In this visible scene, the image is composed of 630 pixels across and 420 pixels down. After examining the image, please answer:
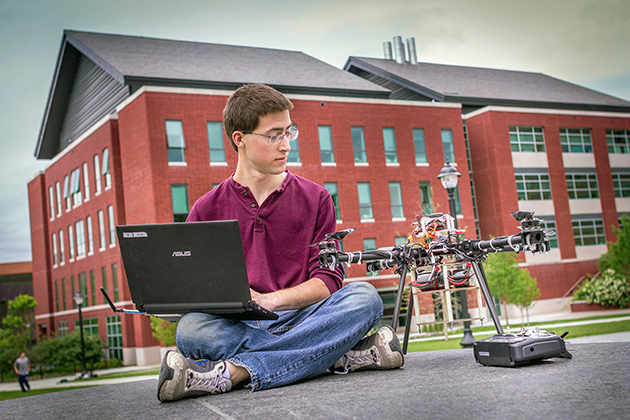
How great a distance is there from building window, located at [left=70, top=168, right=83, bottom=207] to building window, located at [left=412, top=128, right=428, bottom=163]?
21.7 metres

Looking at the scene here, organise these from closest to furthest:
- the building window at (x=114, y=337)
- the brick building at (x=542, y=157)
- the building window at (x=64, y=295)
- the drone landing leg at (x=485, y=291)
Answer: the drone landing leg at (x=485, y=291) → the building window at (x=114, y=337) → the brick building at (x=542, y=157) → the building window at (x=64, y=295)

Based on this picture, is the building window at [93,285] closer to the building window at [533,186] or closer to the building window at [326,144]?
the building window at [326,144]

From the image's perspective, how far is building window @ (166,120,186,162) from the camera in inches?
1251

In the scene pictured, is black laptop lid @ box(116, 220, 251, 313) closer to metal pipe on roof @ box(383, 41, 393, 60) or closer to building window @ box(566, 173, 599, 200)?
building window @ box(566, 173, 599, 200)

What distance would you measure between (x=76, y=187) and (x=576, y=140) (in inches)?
1366

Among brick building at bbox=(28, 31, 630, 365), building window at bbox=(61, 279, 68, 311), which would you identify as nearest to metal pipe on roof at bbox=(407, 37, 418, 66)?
brick building at bbox=(28, 31, 630, 365)

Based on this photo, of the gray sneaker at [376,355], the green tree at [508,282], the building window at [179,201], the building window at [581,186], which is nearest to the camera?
the gray sneaker at [376,355]

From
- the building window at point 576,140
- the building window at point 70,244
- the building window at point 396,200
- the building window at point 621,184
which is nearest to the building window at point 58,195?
the building window at point 70,244

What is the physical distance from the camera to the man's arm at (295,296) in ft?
10.9

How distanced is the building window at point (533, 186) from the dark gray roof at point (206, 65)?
11.2 meters

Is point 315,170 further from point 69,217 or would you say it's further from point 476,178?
point 69,217

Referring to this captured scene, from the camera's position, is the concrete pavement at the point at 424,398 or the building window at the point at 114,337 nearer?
the concrete pavement at the point at 424,398

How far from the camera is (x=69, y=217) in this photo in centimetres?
4162

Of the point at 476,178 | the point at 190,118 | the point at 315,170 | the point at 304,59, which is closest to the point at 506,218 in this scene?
the point at 476,178
